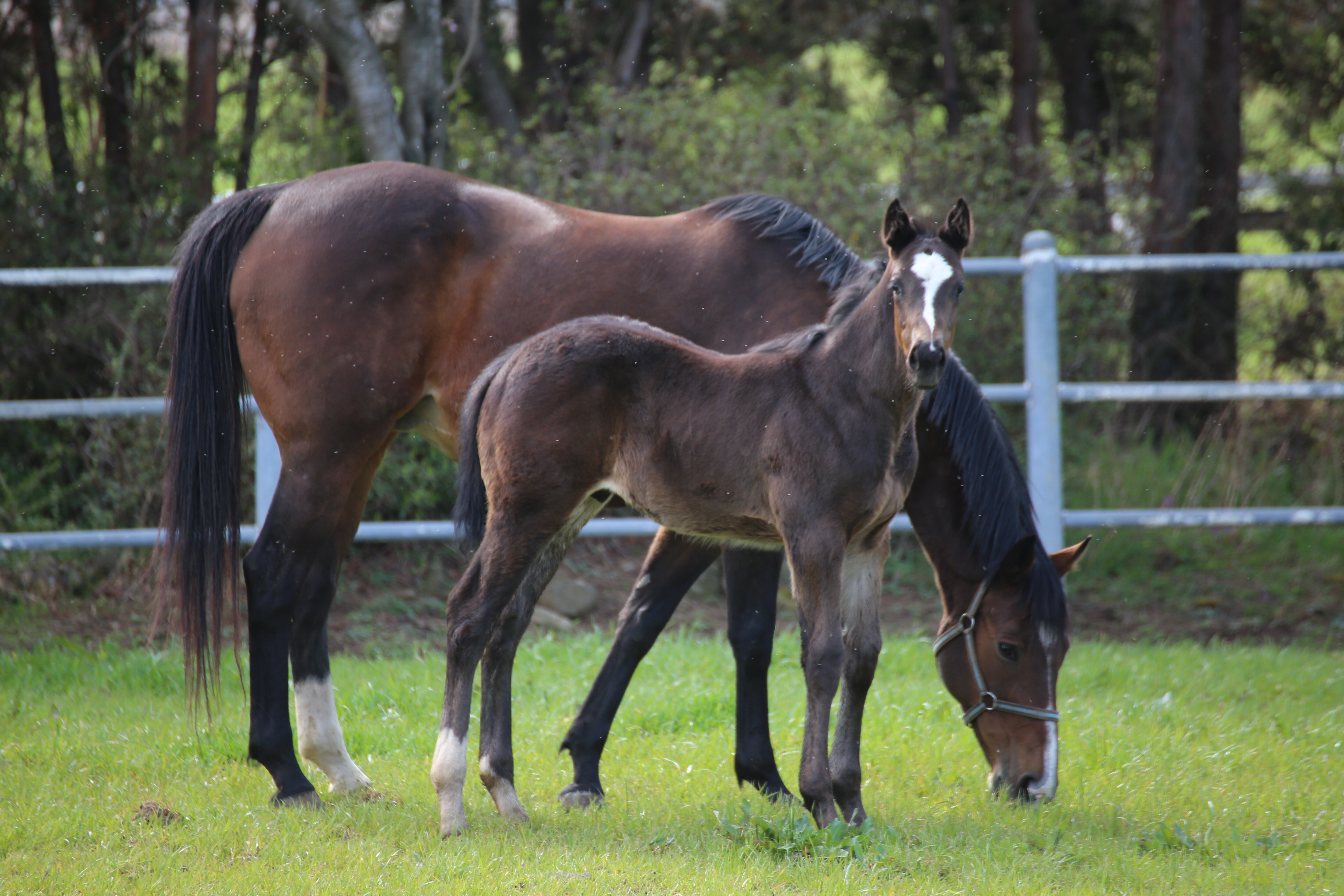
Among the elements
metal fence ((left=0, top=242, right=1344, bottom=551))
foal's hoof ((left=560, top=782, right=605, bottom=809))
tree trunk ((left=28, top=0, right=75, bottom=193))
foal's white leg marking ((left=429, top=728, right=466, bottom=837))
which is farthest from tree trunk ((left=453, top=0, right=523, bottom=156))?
foal's white leg marking ((left=429, top=728, right=466, bottom=837))

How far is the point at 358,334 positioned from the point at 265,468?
181 centimetres

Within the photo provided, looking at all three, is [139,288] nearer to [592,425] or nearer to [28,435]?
[28,435]

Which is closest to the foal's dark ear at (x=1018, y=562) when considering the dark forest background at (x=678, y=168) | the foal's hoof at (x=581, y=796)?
the foal's hoof at (x=581, y=796)

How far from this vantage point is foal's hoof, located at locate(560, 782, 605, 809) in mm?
3660

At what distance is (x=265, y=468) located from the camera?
220 inches

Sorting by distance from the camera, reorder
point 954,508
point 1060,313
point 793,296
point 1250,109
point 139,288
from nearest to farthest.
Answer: point 954,508 < point 793,296 < point 139,288 < point 1060,313 < point 1250,109

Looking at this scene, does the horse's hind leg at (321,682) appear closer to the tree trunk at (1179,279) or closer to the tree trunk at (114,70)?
the tree trunk at (114,70)

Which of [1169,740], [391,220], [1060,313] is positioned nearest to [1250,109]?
[1060,313]

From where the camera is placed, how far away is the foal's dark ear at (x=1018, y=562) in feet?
11.7

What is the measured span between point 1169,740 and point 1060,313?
3.90 metres

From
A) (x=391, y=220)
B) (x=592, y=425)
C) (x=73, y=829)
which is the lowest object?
(x=73, y=829)

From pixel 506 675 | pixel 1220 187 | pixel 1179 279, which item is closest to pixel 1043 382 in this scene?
pixel 1179 279

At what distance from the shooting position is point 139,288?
21.7ft

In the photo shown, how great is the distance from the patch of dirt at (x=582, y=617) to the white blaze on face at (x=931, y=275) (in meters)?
3.69
